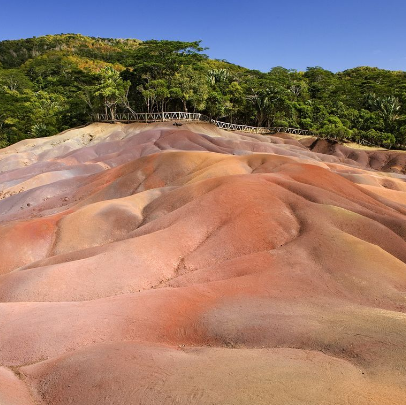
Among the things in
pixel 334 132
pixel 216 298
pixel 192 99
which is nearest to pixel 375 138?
pixel 334 132

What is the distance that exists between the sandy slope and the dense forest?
4102 cm

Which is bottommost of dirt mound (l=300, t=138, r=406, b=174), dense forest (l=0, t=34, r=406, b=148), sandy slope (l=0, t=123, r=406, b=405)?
dirt mound (l=300, t=138, r=406, b=174)

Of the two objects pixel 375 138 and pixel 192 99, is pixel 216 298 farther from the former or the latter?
pixel 375 138

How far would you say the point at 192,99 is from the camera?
6200cm

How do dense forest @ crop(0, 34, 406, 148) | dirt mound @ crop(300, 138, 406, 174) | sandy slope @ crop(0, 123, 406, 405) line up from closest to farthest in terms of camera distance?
sandy slope @ crop(0, 123, 406, 405) < dirt mound @ crop(300, 138, 406, 174) < dense forest @ crop(0, 34, 406, 148)

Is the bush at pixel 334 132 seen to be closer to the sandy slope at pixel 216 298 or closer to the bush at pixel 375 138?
the bush at pixel 375 138

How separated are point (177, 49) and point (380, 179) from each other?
45968 millimetres

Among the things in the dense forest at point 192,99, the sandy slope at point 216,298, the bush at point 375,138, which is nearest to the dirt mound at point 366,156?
the dense forest at point 192,99

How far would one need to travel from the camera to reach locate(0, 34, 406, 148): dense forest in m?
62.0

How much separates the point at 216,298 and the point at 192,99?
54.9m

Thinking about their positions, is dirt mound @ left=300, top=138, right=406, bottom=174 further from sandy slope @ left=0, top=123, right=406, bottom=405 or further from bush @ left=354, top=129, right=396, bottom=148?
sandy slope @ left=0, top=123, right=406, bottom=405

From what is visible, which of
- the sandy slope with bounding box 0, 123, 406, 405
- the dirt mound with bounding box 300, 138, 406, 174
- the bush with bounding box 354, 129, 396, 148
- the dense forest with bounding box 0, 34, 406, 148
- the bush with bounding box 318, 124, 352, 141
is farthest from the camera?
the bush with bounding box 354, 129, 396, 148

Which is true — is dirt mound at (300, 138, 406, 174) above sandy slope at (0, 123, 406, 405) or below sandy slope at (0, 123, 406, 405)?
below

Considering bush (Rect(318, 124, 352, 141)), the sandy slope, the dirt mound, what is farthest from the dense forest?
the sandy slope
